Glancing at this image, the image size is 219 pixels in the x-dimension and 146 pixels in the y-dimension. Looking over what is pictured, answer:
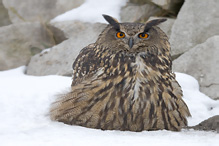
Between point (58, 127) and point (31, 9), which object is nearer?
point (58, 127)

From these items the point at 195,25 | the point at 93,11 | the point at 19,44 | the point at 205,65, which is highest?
the point at 195,25

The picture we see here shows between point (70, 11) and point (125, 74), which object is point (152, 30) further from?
point (70, 11)

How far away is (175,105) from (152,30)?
1.83 feet

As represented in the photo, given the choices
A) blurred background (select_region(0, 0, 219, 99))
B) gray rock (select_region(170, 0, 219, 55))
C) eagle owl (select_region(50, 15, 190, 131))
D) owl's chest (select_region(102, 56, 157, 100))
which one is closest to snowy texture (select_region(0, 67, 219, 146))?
eagle owl (select_region(50, 15, 190, 131))

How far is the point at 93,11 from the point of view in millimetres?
6184

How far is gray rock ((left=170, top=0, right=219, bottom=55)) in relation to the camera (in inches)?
200

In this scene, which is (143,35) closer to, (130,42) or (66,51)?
(130,42)

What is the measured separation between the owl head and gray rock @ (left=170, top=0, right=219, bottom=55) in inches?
107

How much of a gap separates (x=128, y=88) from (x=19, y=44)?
4135 millimetres

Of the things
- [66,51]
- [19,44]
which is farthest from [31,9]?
[66,51]

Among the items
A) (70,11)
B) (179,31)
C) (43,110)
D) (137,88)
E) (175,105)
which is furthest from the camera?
(70,11)

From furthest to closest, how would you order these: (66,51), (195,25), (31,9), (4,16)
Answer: (4,16) < (31,9) < (66,51) < (195,25)

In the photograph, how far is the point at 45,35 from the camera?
20.9 ft

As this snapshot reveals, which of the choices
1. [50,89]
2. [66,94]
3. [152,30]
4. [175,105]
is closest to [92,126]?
[66,94]
